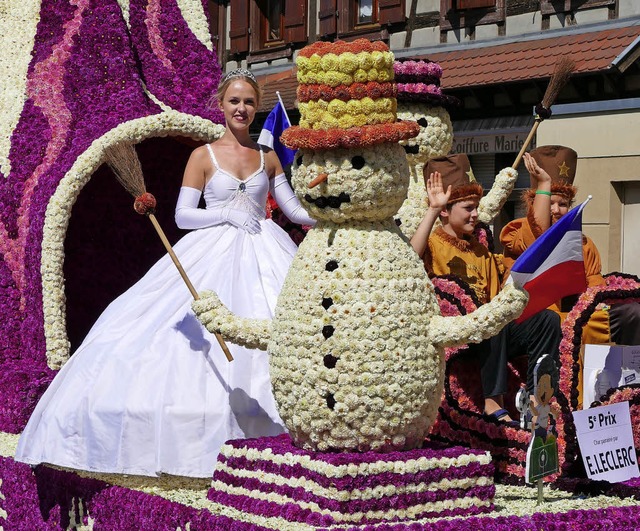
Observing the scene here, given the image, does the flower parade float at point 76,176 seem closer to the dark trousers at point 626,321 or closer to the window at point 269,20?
the dark trousers at point 626,321

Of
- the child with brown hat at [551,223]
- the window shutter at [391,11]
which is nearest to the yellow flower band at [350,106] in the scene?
the child with brown hat at [551,223]

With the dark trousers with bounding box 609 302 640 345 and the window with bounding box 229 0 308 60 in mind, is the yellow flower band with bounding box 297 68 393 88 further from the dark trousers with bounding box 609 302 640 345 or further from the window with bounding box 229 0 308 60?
the window with bounding box 229 0 308 60

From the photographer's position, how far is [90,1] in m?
7.41

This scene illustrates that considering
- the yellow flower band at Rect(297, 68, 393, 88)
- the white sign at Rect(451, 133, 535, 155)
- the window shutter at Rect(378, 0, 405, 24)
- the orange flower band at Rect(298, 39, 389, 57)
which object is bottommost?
the yellow flower band at Rect(297, 68, 393, 88)

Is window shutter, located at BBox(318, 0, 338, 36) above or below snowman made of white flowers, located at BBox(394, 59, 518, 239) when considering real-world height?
above

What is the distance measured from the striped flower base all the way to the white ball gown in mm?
455

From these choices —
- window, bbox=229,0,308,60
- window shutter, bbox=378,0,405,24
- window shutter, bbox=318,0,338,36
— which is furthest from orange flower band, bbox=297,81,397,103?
window, bbox=229,0,308,60

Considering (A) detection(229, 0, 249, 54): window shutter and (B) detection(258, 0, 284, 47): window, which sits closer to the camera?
(B) detection(258, 0, 284, 47): window

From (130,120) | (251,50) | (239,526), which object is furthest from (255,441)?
(251,50)

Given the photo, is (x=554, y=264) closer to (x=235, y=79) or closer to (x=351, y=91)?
(x=351, y=91)

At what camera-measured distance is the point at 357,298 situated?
4.85m

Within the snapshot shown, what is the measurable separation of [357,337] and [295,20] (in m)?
13.5

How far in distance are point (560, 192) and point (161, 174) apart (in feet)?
7.50

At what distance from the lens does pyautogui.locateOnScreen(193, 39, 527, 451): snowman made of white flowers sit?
15.8 feet
